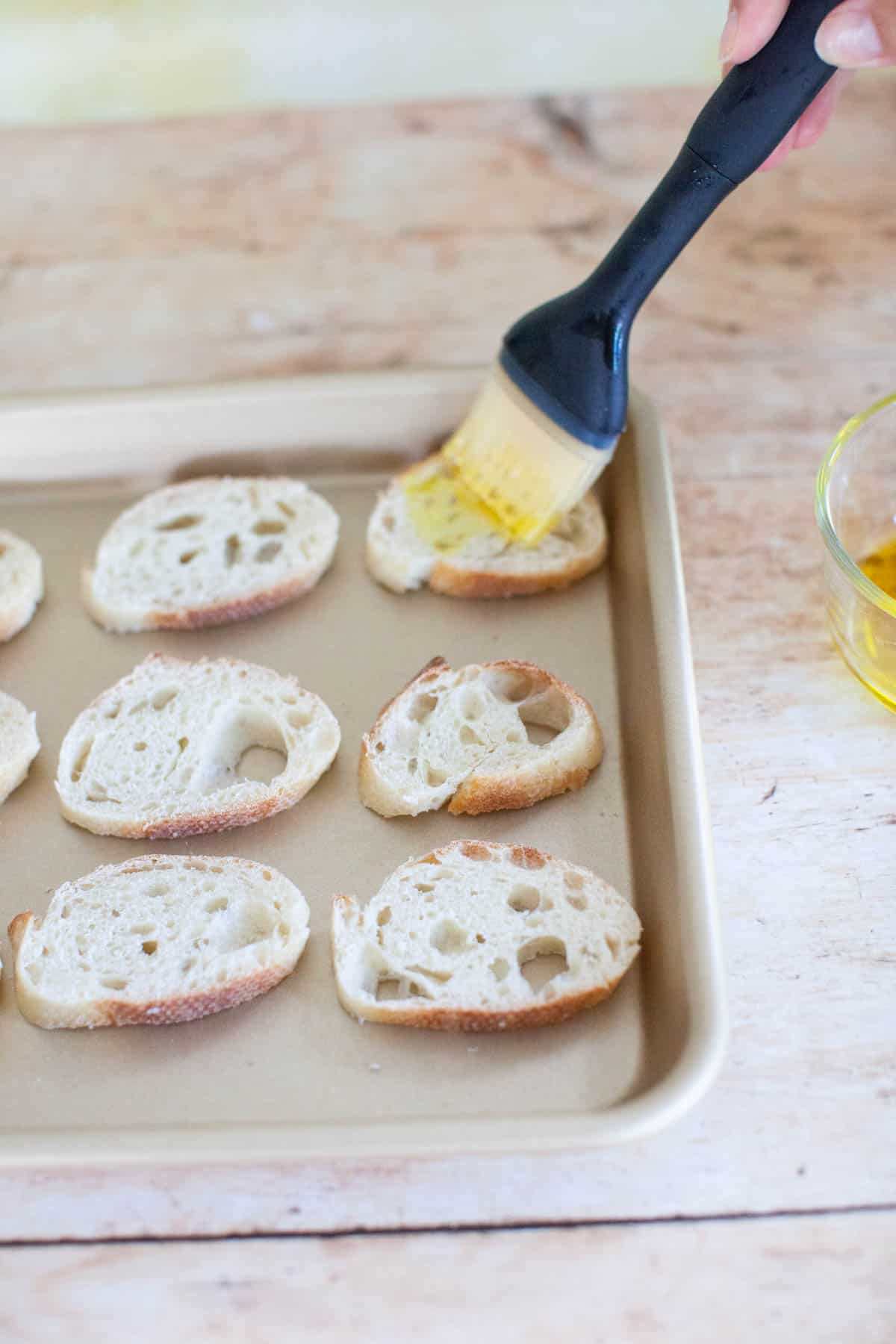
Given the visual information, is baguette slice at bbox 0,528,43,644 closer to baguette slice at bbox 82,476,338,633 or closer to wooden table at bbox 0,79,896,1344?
baguette slice at bbox 82,476,338,633

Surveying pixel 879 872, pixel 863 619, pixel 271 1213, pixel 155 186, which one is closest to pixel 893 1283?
pixel 879 872

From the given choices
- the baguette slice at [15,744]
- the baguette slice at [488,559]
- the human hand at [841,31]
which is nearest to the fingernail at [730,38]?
the human hand at [841,31]

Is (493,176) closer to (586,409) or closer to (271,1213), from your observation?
(586,409)

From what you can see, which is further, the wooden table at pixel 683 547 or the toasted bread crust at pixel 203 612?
the toasted bread crust at pixel 203 612

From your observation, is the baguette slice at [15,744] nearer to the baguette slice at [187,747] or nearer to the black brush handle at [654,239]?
the baguette slice at [187,747]

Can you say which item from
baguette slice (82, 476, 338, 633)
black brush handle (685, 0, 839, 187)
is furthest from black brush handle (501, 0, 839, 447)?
baguette slice (82, 476, 338, 633)

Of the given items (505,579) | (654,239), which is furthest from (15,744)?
(654,239)
